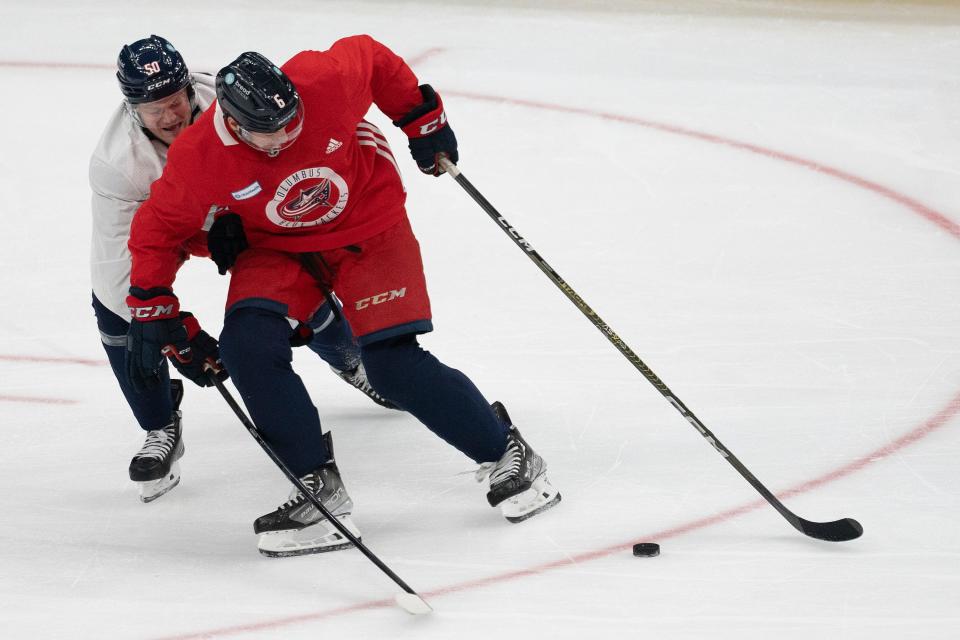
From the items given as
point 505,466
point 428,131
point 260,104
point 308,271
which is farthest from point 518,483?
point 260,104

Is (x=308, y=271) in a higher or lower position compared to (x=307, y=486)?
higher

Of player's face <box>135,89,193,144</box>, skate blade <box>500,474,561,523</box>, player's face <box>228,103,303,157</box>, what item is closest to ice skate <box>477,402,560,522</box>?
skate blade <box>500,474,561,523</box>

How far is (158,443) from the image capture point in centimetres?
319

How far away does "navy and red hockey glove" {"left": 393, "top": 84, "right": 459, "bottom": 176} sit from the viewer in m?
3.10

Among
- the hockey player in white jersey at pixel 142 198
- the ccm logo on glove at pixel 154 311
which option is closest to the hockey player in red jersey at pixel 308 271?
the ccm logo on glove at pixel 154 311

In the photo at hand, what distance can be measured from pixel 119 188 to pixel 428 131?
0.74 m

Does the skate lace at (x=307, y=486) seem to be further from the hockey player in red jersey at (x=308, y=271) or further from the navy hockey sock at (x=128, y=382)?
the navy hockey sock at (x=128, y=382)

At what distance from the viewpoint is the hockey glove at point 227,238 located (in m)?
2.90

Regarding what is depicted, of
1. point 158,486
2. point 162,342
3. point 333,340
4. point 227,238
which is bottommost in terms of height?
point 158,486

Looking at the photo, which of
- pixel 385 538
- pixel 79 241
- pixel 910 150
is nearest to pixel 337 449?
pixel 385 538

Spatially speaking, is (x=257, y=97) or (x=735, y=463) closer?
(x=257, y=97)

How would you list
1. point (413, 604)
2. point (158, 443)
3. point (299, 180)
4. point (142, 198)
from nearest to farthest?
1. point (413, 604)
2. point (299, 180)
3. point (142, 198)
4. point (158, 443)

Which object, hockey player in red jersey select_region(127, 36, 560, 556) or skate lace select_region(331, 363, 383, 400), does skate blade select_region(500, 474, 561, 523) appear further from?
skate lace select_region(331, 363, 383, 400)

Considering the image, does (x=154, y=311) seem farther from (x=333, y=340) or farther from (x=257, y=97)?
(x=333, y=340)
